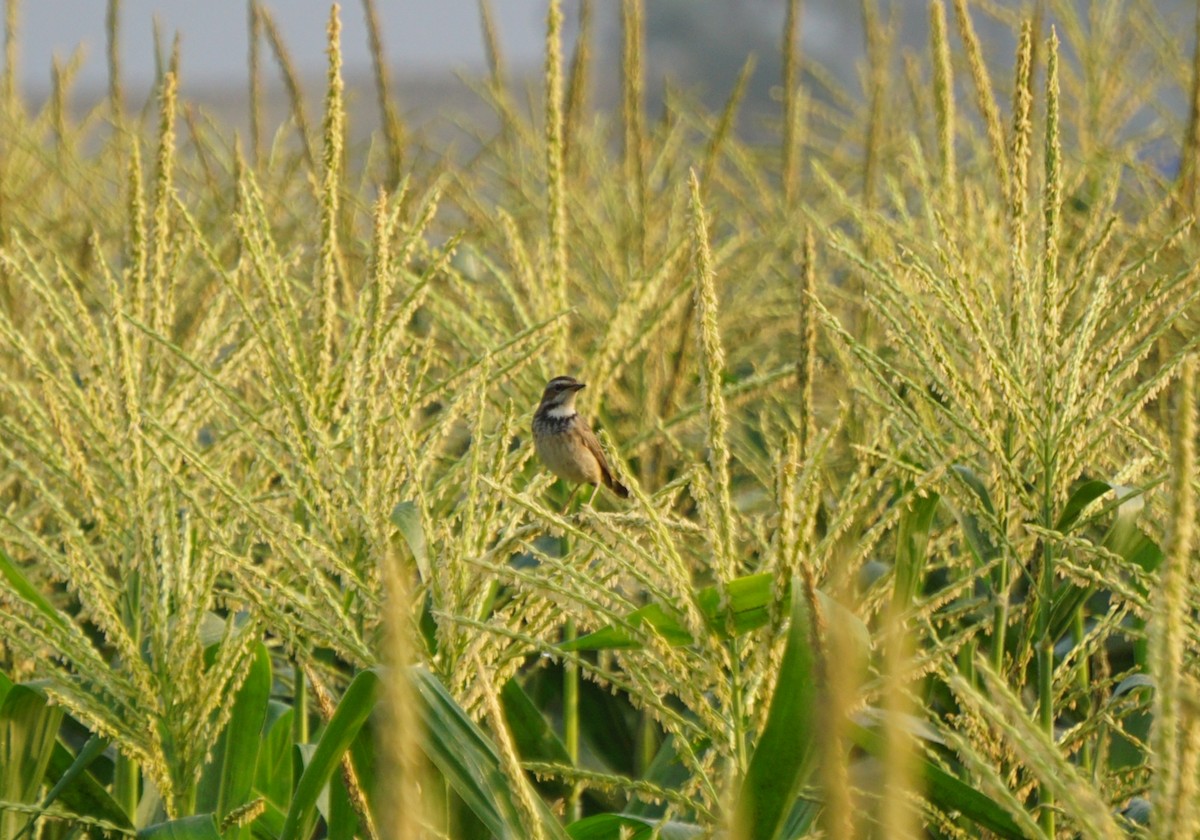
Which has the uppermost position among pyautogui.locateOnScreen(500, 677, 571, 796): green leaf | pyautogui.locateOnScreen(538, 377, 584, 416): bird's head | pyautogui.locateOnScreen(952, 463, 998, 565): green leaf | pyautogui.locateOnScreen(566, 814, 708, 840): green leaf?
pyautogui.locateOnScreen(952, 463, 998, 565): green leaf

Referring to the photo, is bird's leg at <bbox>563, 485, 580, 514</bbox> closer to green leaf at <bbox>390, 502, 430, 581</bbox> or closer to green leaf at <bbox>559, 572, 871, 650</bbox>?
green leaf at <bbox>390, 502, 430, 581</bbox>

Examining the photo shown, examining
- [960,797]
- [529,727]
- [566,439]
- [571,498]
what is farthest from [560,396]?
[960,797]

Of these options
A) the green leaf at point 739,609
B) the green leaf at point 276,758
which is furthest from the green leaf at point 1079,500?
the green leaf at point 276,758

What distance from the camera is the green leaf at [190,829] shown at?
78.4 inches

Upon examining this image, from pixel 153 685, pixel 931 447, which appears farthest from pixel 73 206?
pixel 931 447

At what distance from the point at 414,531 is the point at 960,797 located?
2.36 feet

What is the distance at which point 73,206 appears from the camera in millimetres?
6121

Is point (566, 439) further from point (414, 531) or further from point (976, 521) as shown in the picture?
point (414, 531)

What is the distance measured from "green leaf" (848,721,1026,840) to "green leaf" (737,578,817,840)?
173 millimetres

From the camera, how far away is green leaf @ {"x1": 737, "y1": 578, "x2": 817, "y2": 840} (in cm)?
Result: 155

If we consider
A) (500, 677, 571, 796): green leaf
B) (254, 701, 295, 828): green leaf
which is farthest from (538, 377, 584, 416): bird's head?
(254, 701, 295, 828): green leaf

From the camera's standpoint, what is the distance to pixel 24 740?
2.37 metres

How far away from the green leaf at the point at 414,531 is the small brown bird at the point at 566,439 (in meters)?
1.05

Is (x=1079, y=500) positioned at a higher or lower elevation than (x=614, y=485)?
higher
